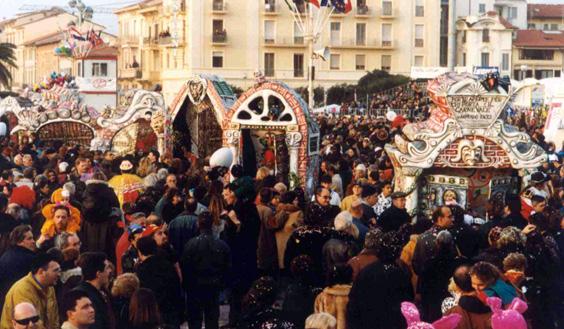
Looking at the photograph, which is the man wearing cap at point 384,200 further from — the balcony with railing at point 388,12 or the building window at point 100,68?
the balcony with railing at point 388,12

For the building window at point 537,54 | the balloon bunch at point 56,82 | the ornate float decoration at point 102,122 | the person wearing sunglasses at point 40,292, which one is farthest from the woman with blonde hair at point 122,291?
the building window at point 537,54

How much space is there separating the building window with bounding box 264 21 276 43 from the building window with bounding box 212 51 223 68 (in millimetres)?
2839

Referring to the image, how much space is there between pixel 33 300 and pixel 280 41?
64095mm

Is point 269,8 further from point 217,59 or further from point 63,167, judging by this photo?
point 63,167

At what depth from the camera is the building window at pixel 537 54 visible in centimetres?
8088

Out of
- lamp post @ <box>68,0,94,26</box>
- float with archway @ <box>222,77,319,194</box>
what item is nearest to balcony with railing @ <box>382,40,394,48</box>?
lamp post @ <box>68,0,94,26</box>

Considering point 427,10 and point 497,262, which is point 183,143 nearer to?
point 497,262

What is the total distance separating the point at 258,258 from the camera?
12.0m

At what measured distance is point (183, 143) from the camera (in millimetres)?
22609

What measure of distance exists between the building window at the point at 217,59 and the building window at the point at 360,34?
28.0 feet

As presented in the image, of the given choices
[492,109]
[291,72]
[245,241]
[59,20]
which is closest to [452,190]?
[492,109]

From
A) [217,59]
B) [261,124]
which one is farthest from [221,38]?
[261,124]

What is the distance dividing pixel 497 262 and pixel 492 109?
635cm

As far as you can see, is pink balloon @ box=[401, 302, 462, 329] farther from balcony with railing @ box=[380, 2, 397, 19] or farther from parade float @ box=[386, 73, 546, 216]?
balcony with railing @ box=[380, 2, 397, 19]
